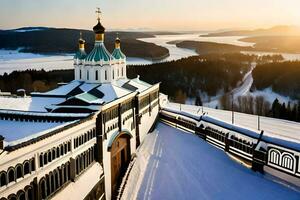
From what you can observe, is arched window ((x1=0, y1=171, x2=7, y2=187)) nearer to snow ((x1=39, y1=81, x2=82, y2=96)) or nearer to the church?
the church

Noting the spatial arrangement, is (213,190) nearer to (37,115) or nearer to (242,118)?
(37,115)

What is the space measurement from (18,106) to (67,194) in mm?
10751

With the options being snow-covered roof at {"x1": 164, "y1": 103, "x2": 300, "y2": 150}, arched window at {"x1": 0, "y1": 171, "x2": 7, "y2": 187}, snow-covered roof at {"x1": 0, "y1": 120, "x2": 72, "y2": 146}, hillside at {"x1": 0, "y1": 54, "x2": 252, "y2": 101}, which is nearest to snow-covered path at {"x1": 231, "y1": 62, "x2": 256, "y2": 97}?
hillside at {"x1": 0, "y1": 54, "x2": 252, "y2": 101}

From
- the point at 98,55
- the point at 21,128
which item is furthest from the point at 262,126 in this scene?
the point at 21,128

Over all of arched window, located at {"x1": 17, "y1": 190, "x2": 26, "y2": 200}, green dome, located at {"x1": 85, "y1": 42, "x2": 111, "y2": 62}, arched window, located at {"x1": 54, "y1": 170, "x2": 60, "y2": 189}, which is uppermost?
green dome, located at {"x1": 85, "y1": 42, "x2": 111, "y2": 62}

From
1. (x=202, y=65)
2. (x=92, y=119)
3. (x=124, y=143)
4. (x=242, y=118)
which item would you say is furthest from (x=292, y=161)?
(x=202, y=65)

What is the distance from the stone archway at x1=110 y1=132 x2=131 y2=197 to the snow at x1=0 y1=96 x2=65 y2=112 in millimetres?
5645

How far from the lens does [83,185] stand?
18125 millimetres

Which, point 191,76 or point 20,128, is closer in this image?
point 20,128

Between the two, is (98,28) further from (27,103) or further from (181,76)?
(181,76)

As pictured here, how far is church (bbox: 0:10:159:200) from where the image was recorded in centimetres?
1357

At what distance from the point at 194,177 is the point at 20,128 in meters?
8.94

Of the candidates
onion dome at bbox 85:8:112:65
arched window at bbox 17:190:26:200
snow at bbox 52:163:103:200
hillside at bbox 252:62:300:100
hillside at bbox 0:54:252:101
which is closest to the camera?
arched window at bbox 17:190:26:200

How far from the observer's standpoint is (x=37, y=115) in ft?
61.7
